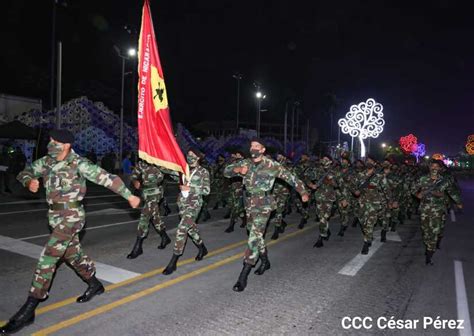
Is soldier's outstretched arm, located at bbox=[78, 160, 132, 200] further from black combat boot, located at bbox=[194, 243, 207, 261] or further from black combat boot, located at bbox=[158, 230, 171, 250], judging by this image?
black combat boot, located at bbox=[158, 230, 171, 250]

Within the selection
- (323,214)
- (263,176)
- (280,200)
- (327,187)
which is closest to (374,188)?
(327,187)

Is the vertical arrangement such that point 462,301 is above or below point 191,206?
below

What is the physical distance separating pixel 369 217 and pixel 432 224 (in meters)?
1.21

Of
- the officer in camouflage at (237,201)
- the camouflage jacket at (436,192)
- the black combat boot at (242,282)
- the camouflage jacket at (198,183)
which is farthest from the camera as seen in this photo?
the officer in camouflage at (237,201)

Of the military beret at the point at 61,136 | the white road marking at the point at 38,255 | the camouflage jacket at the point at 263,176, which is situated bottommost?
the white road marking at the point at 38,255

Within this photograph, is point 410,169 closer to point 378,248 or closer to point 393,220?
point 393,220

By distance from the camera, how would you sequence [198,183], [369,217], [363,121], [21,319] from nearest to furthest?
[21,319] → [198,183] → [369,217] → [363,121]

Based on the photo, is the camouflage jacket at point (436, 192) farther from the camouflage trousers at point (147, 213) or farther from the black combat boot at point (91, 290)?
the black combat boot at point (91, 290)

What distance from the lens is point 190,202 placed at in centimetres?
645

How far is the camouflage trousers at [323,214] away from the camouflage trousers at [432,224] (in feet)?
6.55

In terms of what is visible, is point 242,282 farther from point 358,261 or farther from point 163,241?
point 358,261

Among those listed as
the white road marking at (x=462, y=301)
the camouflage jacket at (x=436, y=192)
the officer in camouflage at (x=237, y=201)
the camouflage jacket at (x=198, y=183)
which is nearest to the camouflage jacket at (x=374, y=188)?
the camouflage jacket at (x=436, y=192)

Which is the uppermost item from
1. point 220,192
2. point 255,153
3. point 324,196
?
point 255,153

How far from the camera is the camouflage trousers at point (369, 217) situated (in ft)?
26.9
